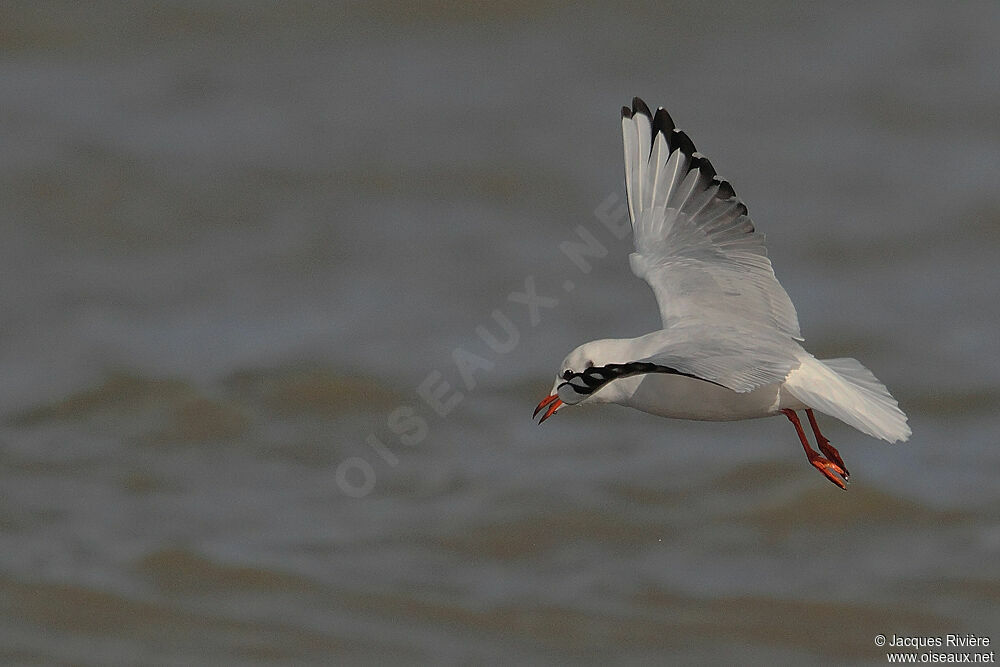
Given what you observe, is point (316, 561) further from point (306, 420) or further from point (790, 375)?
point (790, 375)

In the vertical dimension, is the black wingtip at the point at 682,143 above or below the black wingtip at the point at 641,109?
below

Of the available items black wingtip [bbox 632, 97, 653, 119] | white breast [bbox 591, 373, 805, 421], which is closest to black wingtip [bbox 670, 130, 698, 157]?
black wingtip [bbox 632, 97, 653, 119]

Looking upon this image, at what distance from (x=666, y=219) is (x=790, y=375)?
4.85ft

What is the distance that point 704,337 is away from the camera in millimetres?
9219

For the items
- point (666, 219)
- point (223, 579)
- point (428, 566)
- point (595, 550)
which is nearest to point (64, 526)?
point (223, 579)

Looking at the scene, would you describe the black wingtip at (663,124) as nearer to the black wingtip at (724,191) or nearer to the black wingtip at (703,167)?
the black wingtip at (703,167)

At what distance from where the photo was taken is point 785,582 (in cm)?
1152

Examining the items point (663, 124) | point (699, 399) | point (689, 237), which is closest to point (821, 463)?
point (699, 399)

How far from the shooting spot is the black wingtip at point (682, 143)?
10422 millimetres

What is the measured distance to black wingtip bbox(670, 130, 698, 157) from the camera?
34.2 ft

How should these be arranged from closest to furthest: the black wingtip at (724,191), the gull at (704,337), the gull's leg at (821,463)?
the gull at (704,337) < the gull's leg at (821,463) < the black wingtip at (724,191)

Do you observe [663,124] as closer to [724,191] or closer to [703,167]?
[703,167]

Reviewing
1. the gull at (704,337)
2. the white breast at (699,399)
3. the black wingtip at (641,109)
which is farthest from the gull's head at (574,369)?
the black wingtip at (641,109)

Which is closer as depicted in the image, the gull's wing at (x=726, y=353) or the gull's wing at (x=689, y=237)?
the gull's wing at (x=726, y=353)
